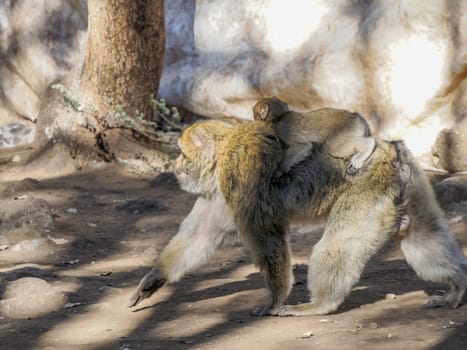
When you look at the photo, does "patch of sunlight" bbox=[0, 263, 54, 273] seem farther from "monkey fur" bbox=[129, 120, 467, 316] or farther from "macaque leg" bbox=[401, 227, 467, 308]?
"macaque leg" bbox=[401, 227, 467, 308]

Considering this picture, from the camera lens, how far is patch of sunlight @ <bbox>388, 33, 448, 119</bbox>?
11.7 meters

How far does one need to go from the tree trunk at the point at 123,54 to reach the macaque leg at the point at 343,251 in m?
6.82

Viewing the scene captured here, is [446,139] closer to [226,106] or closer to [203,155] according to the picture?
[226,106]

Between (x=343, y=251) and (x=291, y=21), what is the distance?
7.78m

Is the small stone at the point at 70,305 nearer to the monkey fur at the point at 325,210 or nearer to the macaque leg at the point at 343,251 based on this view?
the monkey fur at the point at 325,210

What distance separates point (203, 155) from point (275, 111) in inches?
23.9

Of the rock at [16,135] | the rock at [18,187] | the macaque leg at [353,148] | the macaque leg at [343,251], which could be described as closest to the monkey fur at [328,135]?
the macaque leg at [353,148]

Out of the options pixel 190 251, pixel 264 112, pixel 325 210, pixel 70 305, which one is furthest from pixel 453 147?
pixel 70 305

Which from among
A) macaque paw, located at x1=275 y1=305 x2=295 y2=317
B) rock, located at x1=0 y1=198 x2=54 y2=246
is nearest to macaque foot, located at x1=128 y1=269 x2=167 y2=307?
macaque paw, located at x1=275 y1=305 x2=295 y2=317

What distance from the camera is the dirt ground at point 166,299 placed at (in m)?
5.67

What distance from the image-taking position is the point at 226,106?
45.5 feet

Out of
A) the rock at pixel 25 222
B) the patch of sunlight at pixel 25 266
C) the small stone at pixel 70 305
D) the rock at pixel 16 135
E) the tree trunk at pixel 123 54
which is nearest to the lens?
the small stone at pixel 70 305

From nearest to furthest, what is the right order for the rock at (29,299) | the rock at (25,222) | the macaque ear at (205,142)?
the macaque ear at (205,142) < the rock at (29,299) < the rock at (25,222)

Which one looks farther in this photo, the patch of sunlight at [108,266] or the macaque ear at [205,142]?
the patch of sunlight at [108,266]
